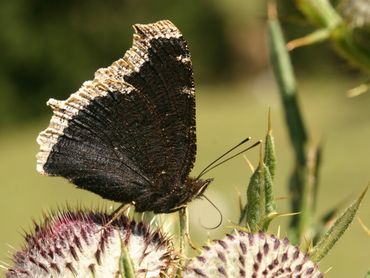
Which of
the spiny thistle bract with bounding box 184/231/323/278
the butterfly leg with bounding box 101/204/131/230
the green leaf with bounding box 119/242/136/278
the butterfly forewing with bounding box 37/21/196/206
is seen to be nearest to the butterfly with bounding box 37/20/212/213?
the butterfly forewing with bounding box 37/21/196/206

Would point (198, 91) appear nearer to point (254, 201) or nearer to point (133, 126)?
point (133, 126)

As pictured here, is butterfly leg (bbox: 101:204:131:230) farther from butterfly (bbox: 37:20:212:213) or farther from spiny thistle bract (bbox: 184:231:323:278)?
spiny thistle bract (bbox: 184:231:323:278)

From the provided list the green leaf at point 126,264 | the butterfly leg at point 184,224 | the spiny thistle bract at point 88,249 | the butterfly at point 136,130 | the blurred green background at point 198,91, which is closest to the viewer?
the green leaf at point 126,264

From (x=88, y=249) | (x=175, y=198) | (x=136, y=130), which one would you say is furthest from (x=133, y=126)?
(x=88, y=249)

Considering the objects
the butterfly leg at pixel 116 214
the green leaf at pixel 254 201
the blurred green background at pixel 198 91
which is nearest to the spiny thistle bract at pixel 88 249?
the butterfly leg at pixel 116 214

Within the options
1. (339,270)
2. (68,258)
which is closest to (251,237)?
(68,258)

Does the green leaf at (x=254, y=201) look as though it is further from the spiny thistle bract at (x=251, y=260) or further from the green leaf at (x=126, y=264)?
the green leaf at (x=126, y=264)
